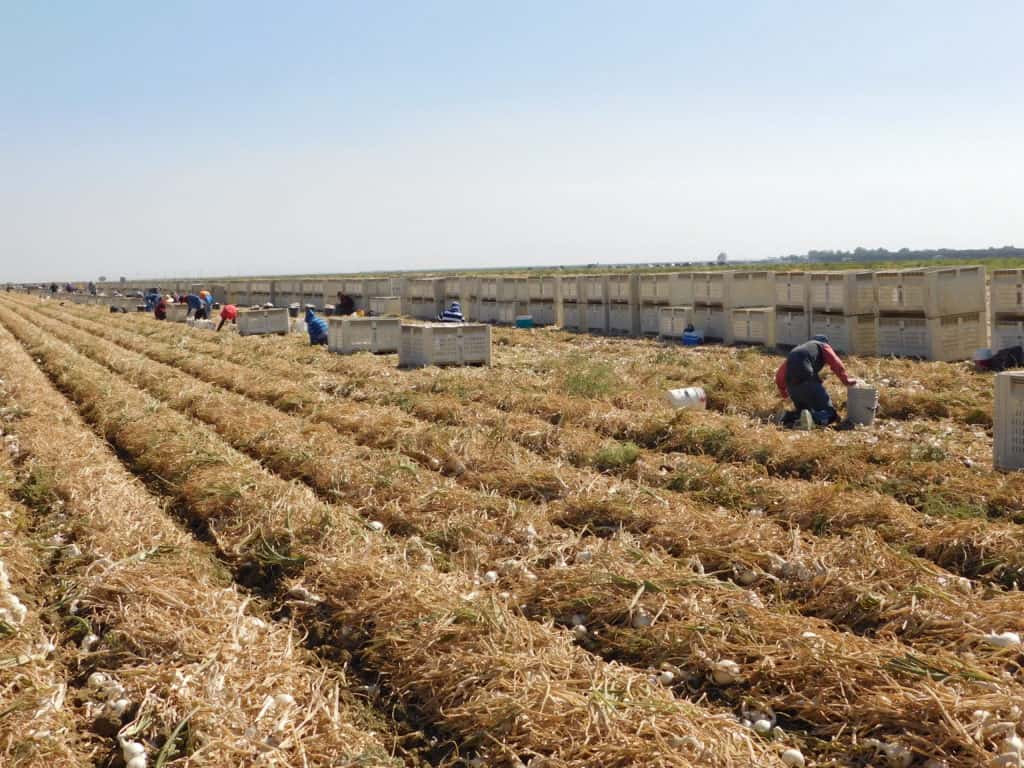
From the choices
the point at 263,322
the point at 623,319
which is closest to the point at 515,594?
the point at 623,319

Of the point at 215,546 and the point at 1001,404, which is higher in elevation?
the point at 1001,404

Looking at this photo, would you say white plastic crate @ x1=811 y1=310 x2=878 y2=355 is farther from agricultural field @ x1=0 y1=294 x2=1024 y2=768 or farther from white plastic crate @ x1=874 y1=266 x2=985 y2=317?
agricultural field @ x1=0 y1=294 x2=1024 y2=768

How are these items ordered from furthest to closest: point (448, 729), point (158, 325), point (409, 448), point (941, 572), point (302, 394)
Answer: point (158, 325) < point (302, 394) < point (409, 448) < point (941, 572) < point (448, 729)

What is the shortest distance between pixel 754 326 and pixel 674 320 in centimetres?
362

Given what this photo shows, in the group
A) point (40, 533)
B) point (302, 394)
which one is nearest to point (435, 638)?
point (40, 533)

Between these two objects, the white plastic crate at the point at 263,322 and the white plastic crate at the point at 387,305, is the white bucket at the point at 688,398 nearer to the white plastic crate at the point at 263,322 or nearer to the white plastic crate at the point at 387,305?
the white plastic crate at the point at 263,322

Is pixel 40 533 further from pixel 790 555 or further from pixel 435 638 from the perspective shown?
pixel 790 555

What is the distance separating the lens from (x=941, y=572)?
678 centimetres

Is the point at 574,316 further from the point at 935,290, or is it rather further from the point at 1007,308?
the point at 1007,308

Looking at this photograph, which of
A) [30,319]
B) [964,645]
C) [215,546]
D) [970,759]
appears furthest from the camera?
[30,319]

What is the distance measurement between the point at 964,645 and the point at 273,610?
474cm

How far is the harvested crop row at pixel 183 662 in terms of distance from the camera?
4.95 meters

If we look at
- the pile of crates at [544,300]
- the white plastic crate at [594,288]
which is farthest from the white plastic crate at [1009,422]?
the pile of crates at [544,300]

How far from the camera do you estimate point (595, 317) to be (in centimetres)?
3141
